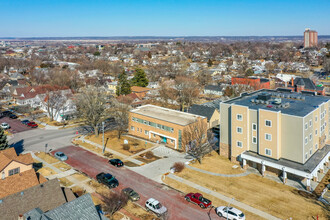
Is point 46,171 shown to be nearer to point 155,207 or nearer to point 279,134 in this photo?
point 155,207

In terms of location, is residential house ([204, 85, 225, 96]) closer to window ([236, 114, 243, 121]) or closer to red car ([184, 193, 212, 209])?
window ([236, 114, 243, 121])

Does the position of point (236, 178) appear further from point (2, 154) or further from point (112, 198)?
point (2, 154)

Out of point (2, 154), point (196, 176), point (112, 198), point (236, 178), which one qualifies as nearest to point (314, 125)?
point (236, 178)

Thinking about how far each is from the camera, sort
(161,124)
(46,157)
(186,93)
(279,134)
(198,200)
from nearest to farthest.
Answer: (198,200) → (279,134) → (46,157) → (161,124) → (186,93)

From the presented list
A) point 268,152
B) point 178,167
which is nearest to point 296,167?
point 268,152

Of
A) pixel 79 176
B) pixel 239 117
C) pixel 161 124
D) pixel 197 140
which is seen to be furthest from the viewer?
pixel 161 124

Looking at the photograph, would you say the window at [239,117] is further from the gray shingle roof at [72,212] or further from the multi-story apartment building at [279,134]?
the gray shingle roof at [72,212]

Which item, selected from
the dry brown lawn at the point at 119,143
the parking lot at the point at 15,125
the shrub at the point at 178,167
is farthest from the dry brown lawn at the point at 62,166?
the parking lot at the point at 15,125
